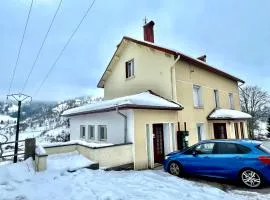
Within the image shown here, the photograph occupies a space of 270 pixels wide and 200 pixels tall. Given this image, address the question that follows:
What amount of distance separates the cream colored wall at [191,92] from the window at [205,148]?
4364 millimetres

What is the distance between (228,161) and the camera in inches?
290

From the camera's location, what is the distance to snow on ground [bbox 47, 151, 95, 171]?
27.1 ft

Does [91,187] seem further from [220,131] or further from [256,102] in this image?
[256,102]

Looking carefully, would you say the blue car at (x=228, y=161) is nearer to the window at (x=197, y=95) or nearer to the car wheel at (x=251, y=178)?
the car wheel at (x=251, y=178)

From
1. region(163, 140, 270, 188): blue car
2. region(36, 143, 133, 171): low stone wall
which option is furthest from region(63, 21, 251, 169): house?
region(163, 140, 270, 188): blue car

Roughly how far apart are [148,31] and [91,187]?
14.0 m

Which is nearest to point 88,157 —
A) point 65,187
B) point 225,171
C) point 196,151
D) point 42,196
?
point 65,187

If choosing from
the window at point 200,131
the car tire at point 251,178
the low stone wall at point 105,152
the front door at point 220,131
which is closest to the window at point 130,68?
the window at point 200,131

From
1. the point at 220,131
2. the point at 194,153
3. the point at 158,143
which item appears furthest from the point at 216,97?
the point at 194,153

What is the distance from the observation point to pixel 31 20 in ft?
30.3

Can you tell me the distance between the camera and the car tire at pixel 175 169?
8.58 m

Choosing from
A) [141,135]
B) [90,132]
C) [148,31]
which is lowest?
[141,135]

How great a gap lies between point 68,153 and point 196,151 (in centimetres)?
604

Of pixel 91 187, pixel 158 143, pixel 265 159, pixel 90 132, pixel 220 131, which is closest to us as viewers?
pixel 91 187
